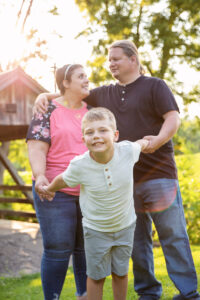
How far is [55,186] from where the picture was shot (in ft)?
9.27

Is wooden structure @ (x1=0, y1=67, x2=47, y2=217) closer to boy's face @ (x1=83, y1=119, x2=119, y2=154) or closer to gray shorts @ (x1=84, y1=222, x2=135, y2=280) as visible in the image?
boy's face @ (x1=83, y1=119, x2=119, y2=154)

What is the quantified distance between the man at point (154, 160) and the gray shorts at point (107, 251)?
553 mm

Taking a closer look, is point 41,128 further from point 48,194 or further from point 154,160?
point 154,160

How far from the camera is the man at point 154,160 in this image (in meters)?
3.30

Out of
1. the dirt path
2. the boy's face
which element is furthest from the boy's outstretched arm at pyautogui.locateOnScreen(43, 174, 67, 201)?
the dirt path

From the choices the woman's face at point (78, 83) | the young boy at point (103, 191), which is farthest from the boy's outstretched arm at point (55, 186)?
the woman's face at point (78, 83)

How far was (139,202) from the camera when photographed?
11.4 ft

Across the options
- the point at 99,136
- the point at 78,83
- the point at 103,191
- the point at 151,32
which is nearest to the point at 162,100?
the point at 78,83

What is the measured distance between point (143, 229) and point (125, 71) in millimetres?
1403

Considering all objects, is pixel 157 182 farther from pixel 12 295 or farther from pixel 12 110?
pixel 12 110

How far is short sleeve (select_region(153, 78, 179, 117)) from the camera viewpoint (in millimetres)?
3242

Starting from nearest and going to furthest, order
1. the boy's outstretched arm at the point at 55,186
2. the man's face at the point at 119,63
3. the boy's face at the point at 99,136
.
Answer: the boy's face at the point at 99,136 < the boy's outstretched arm at the point at 55,186 < the man's face at the point at 119,63

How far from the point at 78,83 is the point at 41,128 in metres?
0.48

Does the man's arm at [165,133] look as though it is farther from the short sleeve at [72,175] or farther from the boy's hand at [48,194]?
the boy's hand at [48,194]
